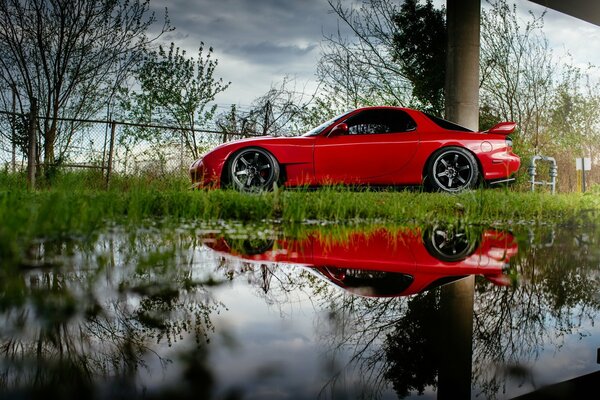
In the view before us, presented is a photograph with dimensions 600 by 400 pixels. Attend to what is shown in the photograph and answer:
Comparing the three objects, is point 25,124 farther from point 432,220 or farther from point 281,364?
point 281,364

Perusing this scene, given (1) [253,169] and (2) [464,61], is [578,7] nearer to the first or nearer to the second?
(2) [464,61]

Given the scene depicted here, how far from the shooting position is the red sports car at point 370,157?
667cm

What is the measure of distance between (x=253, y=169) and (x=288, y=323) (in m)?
5.43

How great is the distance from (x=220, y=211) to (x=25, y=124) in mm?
7269

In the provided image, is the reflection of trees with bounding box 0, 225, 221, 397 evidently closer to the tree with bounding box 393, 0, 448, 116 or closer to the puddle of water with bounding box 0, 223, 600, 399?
the puddle of water with bounding box 0, 223, 600, 399

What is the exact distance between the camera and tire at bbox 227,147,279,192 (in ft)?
21.8

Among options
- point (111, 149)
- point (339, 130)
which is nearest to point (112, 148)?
point (111, 149)

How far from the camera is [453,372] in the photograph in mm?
1048

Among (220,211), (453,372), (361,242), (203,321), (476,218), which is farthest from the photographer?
(476,218)

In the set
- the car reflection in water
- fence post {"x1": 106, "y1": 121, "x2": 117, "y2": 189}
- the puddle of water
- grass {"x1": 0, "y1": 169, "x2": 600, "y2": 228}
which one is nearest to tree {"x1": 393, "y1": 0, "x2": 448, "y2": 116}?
grass {"x1": 0, "y1": 169, "x2": 600, "y2": 228}

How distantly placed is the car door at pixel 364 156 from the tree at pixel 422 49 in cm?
601

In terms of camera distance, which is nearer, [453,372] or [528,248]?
[453,372]

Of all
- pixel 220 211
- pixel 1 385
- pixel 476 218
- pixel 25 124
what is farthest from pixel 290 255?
pixel 25 124

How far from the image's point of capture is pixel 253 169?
674 centimetres
